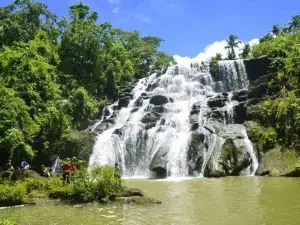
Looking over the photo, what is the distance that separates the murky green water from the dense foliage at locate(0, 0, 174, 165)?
8605mm

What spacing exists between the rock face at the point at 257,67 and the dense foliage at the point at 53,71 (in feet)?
49.2

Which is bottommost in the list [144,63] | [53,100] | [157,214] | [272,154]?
[157,214]

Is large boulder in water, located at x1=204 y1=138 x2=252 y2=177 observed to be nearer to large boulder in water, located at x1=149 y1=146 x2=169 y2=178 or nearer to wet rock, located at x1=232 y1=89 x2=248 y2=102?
large boulder in water, located at x1=149 y1=146 x2=169 y2=178

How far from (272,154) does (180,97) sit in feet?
46.3

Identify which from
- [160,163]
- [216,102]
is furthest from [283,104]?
[160,163]

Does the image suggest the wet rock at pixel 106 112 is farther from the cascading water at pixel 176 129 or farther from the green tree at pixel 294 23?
the green tree at pixel 294 23

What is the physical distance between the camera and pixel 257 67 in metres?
39.6

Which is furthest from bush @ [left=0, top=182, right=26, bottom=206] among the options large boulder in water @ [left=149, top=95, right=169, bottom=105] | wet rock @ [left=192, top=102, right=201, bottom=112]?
large boulder in water @ [left=149, top=95, right=169, bottom=105]

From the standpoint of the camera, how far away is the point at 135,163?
2916 cm

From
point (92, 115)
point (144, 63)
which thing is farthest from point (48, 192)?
point (144, 63)

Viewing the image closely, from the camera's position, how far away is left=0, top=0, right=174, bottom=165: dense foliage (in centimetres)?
2439

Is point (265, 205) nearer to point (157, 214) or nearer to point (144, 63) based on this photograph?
point (157, 214)

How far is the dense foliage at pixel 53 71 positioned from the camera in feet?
80.0

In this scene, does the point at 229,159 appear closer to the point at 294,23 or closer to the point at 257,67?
the point at 257,67
